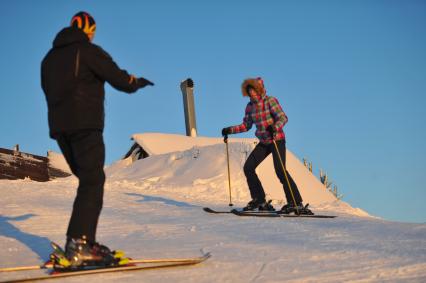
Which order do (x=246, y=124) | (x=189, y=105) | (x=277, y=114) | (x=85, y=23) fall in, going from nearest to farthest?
(x=85, y=23) → (x=277, y=114) → (x=246, y=124) → (x=189, y=105)

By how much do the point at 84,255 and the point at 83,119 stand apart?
933 mm

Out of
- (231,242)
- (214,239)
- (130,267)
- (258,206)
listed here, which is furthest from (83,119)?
(258,206)

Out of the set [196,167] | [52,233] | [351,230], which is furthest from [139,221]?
[196,167]

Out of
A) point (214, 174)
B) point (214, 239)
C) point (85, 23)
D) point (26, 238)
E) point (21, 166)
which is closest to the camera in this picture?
point (85, 23)

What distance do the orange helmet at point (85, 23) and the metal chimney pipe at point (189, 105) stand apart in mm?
27657

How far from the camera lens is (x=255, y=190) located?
9102mm

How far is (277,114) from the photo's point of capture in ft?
28.0

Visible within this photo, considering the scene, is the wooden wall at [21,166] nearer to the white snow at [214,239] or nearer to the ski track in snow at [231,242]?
the white snow at [214,239]

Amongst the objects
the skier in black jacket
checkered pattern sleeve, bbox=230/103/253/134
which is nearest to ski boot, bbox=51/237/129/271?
the skier in black jacket

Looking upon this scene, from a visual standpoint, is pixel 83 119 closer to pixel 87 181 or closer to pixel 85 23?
pixel 87 181

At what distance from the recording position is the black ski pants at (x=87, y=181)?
427cm

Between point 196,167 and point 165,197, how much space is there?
5559 mm

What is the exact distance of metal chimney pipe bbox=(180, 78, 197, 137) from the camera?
3272 cm

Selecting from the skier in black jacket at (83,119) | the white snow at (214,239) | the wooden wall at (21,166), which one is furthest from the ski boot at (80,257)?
the wooden wall at (21,166)
